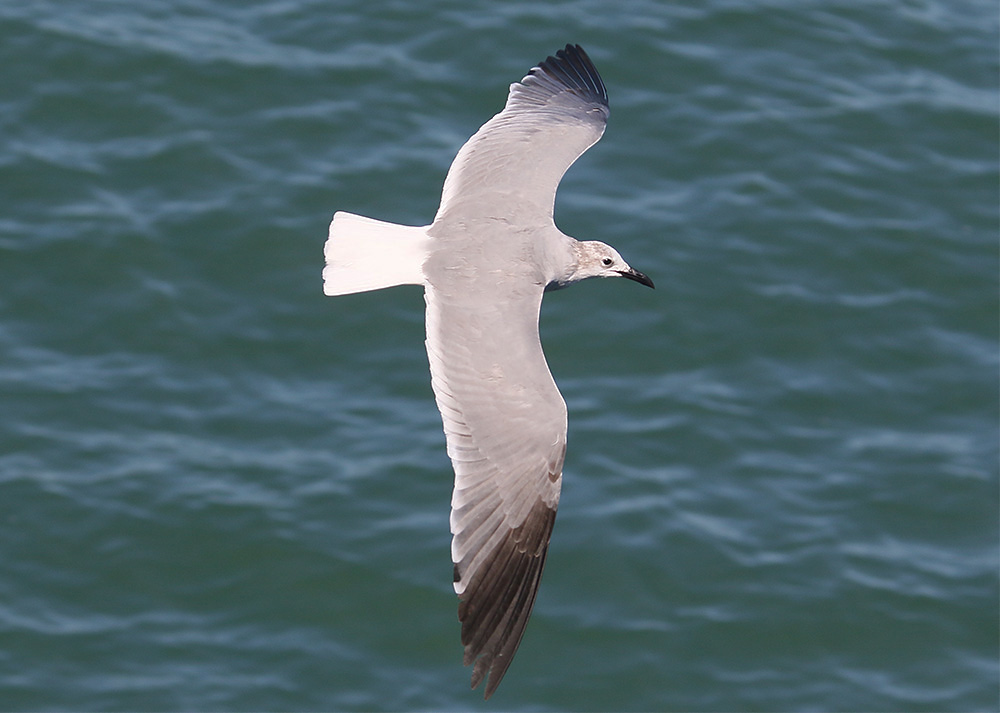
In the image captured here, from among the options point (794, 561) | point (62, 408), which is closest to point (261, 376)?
point (62, 408)

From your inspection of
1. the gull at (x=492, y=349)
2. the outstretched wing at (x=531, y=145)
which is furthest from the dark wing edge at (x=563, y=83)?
the gull at (x=492, y=349)

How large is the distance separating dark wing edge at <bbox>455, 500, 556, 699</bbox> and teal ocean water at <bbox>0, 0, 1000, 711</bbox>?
3.95 m

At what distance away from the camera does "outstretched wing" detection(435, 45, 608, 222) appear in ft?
25.5

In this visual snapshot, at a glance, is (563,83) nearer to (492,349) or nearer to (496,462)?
(492,349)

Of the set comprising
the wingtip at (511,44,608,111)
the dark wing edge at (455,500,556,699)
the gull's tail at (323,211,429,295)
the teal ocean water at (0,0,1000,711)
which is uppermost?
the wingtip at (511,44,608,111)

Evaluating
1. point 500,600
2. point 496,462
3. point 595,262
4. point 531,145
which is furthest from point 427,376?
point 500,600

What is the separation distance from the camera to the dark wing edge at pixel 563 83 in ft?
29.3

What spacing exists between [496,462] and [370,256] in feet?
4.02

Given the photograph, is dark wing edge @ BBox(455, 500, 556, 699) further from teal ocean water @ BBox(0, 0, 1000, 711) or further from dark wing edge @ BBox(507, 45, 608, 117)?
teal ocean water @ BBox(0, 0, 1000, 711)

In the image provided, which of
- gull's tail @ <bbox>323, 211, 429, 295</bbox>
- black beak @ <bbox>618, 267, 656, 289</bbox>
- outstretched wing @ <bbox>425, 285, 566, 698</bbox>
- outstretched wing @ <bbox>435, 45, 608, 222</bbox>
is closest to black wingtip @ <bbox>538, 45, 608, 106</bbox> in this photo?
outstretched wing @ <bbox>435, 45, 608, 222</bbox>

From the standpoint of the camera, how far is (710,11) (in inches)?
568

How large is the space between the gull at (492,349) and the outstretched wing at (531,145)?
11mm

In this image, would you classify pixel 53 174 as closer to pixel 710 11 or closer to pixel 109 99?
pixel 109 99

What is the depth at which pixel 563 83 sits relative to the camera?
912cm
